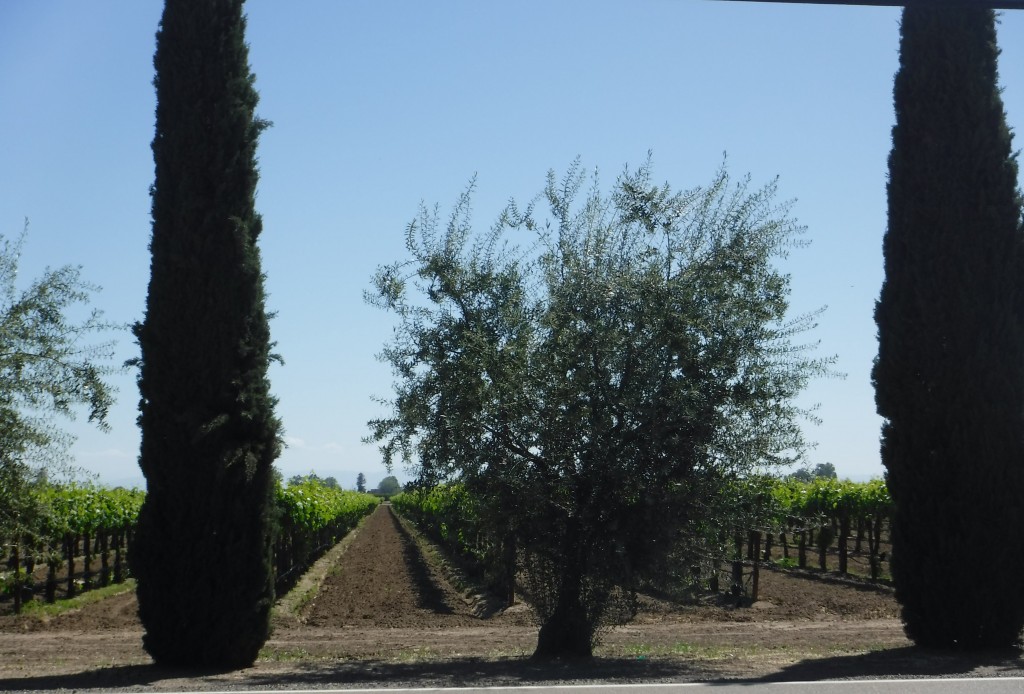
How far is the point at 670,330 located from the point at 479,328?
7.18ft

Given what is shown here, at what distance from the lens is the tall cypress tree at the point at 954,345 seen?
10.7 m

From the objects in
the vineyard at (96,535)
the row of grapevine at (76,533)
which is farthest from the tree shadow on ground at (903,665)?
the row of grapevine at (76,533)

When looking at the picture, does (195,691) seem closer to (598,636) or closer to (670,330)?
(598,636)

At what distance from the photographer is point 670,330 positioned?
10703mm

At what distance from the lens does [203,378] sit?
9.93 meters

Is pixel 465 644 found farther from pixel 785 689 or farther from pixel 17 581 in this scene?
pixel 17 581

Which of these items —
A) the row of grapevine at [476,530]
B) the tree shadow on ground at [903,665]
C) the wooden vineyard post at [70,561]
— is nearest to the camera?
the tree shadow on ground at [903,665]

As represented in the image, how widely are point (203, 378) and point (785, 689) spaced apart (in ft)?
21.2

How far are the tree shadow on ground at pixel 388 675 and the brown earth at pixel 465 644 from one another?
0.08 feet

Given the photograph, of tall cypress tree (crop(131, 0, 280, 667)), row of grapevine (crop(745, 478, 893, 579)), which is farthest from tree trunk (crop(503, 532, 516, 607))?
row of grapevine (crop(745, 478, 893, 579))

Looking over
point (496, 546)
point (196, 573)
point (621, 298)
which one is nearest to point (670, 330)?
point (621, 298)

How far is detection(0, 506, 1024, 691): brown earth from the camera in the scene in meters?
9.18

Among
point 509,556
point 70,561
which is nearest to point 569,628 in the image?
point 509,556

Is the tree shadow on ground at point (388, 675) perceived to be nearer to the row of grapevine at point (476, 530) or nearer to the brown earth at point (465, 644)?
the brown earth at point (465, 644)
